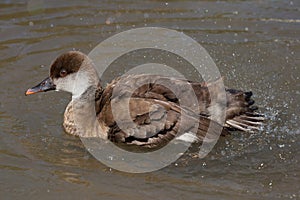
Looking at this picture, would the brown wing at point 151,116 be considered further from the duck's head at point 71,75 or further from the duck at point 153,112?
the duck's head at point 71,75

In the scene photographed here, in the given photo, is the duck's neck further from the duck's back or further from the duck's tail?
the duck's tail

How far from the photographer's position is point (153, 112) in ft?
18.5

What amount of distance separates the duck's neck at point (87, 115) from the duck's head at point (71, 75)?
7cm

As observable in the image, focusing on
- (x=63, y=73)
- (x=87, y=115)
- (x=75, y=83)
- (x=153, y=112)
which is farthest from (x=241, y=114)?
(x=63, y=73)

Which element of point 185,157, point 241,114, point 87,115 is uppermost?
point 241,114

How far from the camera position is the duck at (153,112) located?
5660mm

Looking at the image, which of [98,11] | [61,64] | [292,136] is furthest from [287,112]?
[98,11]

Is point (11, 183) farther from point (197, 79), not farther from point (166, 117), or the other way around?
point (197, 79)

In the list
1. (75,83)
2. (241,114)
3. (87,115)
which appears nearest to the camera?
(241,114)

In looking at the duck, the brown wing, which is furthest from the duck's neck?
the brown wing

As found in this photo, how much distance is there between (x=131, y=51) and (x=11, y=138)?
2422 millimetres

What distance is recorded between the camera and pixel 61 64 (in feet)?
20.1

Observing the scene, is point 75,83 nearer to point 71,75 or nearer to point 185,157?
point 71,75

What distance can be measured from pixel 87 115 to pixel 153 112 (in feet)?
2.62
